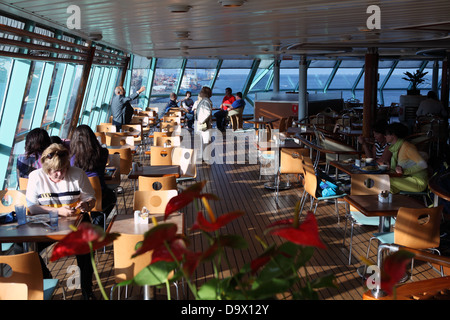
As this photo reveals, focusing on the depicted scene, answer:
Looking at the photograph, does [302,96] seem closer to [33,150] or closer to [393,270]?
[33,150]

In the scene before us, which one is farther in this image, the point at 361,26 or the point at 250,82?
the point at 250,82

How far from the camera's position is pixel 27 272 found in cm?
307

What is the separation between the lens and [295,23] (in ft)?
23.0

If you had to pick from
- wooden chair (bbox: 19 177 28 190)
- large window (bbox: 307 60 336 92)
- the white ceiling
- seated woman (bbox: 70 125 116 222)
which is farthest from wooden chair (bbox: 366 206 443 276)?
large window (bbox: 307 60 336 92)

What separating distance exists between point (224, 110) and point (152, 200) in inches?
475

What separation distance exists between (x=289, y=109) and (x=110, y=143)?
8.64m

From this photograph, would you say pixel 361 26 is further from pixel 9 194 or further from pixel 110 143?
pixel 9 194

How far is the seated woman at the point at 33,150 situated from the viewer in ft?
17.2

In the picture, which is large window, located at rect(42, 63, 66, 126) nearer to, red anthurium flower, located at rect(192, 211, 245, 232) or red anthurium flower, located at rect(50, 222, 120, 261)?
red anthurium flower, located at rect(50, 222, 120, 261)

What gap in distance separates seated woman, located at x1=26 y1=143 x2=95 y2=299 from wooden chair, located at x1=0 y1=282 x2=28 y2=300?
1521 mm

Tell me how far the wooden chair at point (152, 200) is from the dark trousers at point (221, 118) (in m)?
12.1

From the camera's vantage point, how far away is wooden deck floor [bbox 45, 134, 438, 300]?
4809 millimetres

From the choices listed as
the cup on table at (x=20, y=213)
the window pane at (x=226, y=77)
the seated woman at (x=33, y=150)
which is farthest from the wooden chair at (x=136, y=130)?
the window pane at (x=226, y=77)
